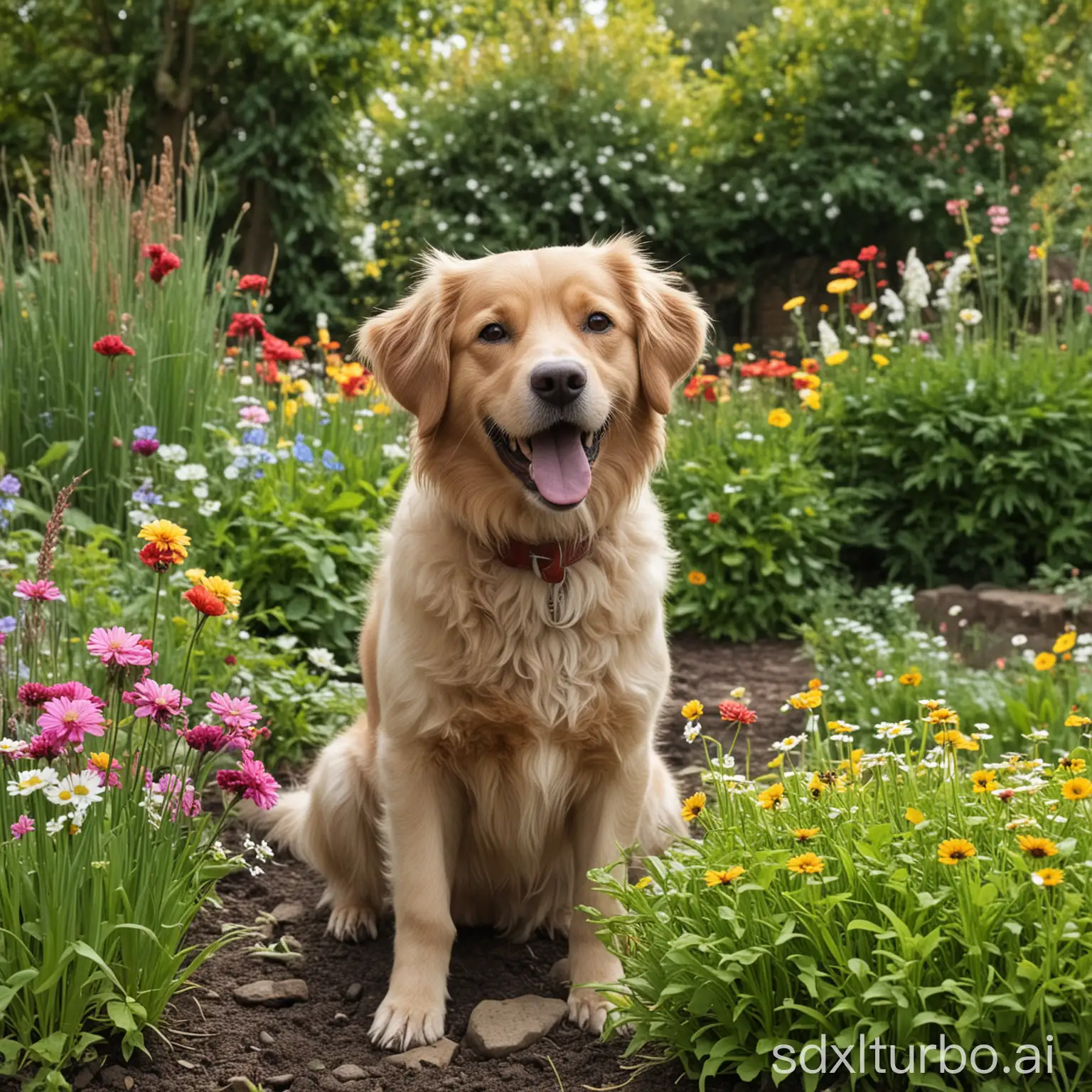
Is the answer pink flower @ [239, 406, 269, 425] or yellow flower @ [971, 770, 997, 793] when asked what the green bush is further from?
yellow flower @ [971, 770, 997, 793]

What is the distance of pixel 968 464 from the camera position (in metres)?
6.00

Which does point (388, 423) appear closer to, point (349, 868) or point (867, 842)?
point (349, 868)

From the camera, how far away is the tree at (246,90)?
11.9m

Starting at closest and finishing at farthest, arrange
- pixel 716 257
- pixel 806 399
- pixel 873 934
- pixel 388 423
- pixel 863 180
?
pixel 873 934
pixel 388 423
pixel 806 399
pixel 863 180
pixel 716 257

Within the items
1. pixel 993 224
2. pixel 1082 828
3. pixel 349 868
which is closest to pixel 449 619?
pixel 349 868

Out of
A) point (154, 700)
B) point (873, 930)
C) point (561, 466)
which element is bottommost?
point (873, 930)

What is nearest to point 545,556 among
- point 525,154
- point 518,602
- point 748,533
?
point 518,602

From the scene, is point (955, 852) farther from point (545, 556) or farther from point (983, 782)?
point (545, 556)

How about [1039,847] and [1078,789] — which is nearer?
[1039,847]

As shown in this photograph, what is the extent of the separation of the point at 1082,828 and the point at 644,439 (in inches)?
52.4

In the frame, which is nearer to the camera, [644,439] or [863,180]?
[644,439]

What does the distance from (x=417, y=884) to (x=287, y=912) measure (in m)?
0.69

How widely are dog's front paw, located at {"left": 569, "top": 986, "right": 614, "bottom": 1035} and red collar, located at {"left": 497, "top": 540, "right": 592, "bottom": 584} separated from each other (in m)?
0.92

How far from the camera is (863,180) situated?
11.6m
